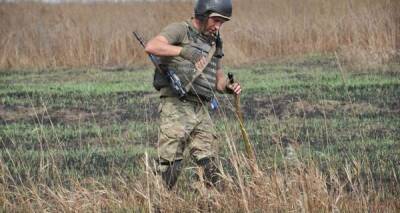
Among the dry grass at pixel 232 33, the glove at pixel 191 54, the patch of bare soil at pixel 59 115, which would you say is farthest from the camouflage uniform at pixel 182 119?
the dry grass at pixel 232 33

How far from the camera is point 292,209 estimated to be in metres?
4.92

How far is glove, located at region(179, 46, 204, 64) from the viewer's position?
16.5 feet

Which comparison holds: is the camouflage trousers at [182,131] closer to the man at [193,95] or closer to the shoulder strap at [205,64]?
the man at [193,95]

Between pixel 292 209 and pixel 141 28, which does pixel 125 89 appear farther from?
pixel 292 209

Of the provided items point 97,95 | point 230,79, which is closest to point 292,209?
point 230,79

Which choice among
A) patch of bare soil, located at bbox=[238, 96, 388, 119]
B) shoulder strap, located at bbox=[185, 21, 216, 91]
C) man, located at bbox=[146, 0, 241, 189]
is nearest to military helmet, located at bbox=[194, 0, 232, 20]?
man, located at bbox=[146, 0, 241, 189]

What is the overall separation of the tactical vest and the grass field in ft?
1.27

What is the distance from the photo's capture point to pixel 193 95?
5.28 meters

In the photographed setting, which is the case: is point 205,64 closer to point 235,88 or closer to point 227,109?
point 235,88

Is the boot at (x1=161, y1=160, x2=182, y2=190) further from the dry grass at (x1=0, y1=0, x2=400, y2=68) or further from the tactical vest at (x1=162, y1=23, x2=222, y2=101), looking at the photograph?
the dry grass at (x1=0, y1=0, x2=400, y2=68)

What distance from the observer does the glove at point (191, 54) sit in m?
5.04

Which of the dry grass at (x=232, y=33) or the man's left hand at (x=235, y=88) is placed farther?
the dry grass at (x=232, y=33)

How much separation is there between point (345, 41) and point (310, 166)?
11.3 m

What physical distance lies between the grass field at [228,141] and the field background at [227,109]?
0.06 feet
